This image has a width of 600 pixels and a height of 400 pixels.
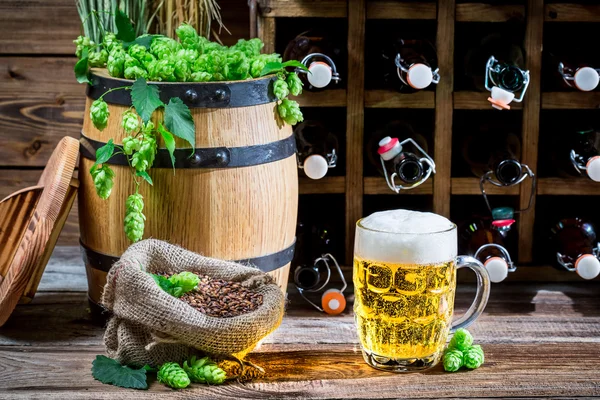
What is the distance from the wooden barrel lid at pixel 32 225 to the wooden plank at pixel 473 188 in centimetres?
97

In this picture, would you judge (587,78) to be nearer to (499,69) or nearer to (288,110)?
(499,69)

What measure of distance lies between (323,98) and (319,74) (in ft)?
0.56

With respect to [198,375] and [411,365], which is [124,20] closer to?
Answer: [198,375]

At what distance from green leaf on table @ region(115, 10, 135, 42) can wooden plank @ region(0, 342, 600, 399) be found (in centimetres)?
73

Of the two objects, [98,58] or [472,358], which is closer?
[472,358]

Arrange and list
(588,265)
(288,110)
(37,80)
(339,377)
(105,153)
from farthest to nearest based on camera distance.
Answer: (37,80), (588,265), (288,110), (105,153), (339,377)

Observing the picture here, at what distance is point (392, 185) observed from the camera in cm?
213

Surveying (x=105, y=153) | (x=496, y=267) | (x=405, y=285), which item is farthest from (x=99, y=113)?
(x=496, y=267)

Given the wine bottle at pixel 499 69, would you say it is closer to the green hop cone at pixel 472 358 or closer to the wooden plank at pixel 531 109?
the wooden plank at pixel 531 109

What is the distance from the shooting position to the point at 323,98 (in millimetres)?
2131

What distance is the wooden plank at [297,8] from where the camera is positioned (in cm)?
209

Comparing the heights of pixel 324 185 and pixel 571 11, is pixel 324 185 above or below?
below

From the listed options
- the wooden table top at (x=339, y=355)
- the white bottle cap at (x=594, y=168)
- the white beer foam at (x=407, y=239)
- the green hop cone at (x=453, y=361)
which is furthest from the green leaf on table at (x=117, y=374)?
the white bottle cap at (x=594, y=168)

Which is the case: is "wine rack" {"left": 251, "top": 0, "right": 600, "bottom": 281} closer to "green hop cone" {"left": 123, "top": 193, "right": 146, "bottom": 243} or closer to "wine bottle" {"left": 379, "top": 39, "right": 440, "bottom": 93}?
"wine bottle" {"left": 379, "top": 39, "right": 440, "bottom": 93}
